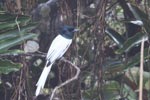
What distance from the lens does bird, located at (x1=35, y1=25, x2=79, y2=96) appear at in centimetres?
203

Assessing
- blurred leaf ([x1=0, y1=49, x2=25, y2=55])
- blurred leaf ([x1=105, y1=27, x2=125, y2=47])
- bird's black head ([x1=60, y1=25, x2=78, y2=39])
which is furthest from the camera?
blurred leaf ([x1=105, y1=27, x2=125, y2=47])

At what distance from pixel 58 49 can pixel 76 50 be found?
0.13 meters

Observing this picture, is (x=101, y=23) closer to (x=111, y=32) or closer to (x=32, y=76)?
(x=111, y=32)

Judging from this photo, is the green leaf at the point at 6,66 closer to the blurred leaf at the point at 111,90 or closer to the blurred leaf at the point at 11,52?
the blurred leaf at the point at 11,52

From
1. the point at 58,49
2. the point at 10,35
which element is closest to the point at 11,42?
the point at 10,35

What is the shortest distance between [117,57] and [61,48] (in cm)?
65

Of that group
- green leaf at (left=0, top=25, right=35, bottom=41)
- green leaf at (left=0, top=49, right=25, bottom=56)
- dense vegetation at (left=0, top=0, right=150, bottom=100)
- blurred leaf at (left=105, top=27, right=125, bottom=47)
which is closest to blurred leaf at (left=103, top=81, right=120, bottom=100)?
dense vegetation at (left=0, top=0, right=150, bottom=100)

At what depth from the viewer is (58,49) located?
2.06m

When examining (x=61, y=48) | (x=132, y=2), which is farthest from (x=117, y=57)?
(x=61, y=48)

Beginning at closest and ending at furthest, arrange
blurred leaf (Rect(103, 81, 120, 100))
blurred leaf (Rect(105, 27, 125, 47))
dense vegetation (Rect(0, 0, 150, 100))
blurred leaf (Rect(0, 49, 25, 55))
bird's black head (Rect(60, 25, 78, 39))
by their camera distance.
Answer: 1. blurred leaf (Rect(0, 49, 25, 55))
2. dense vegetation (Rect(0, 0, 150, 100))
3. bird's black head (Rect(60, 25, 78, 39))
4. blurred leaf (Rect(103, 81, 120, 100))
5. blurred leaf (Rect(105, 27, 125, 47))

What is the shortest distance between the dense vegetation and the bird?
46 mm

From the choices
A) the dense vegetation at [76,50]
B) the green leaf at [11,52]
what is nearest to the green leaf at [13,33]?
→ the dense vegetation at [76,50]

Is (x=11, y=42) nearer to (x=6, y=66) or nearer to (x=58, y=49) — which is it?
(x=6, y=66)

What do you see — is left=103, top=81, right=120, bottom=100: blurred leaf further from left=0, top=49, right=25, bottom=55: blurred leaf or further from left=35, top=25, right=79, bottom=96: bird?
left=0, top=49, right=25, bottom=55: blurred leaf
